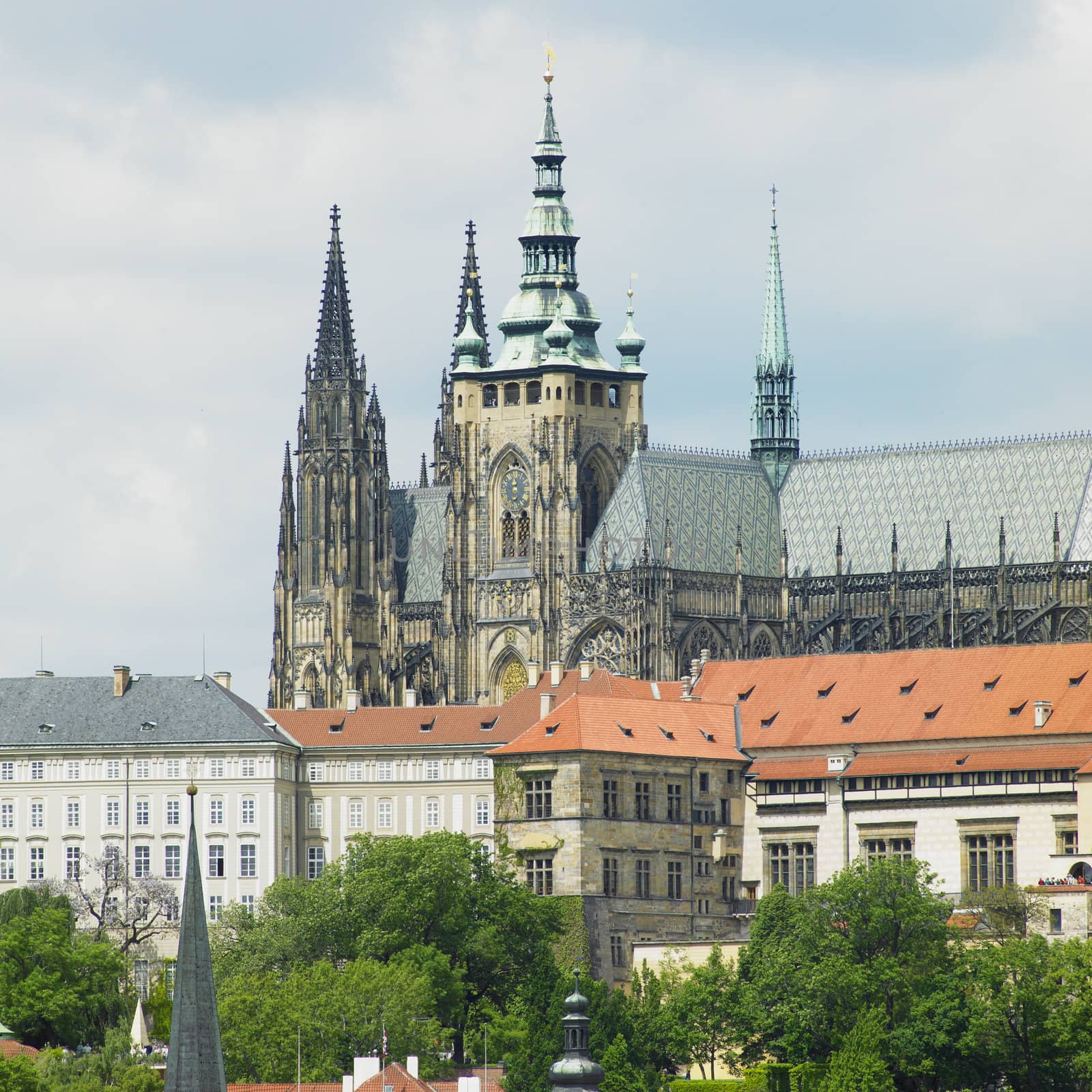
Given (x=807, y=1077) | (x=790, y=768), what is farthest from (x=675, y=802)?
(x=807, y=1077)

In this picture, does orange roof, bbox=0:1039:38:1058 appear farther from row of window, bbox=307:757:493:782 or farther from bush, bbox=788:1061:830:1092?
row of window, bbox=307:757:493:782

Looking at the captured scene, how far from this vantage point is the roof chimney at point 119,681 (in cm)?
18500

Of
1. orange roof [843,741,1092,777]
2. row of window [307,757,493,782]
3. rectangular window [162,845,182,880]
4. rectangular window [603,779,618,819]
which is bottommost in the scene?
rectangular window [162,845,182,880]

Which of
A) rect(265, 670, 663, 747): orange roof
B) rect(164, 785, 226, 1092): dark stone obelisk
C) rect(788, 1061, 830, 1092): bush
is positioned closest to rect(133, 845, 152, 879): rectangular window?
rect(265, 670, 663, 747): orange roof

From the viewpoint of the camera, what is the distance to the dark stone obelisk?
4181 inches

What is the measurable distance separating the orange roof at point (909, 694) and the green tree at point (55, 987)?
98.4 feet

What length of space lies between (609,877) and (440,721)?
825 inches

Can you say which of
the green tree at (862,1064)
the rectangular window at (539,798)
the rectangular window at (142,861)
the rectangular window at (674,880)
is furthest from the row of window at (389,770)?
the green tree at (862,1064)

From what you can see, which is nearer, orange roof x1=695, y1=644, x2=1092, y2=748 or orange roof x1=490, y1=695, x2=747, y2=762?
orange roof x1=490, y1=695, x2=747, y2=762

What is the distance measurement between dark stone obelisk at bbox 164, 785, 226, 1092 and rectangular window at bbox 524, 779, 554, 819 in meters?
58.2

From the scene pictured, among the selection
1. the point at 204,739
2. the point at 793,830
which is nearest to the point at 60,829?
the point at 204,739

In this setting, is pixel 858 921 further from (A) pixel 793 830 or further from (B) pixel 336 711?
(B) pixel 336 711

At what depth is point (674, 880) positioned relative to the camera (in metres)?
167

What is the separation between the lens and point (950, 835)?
163 meters
